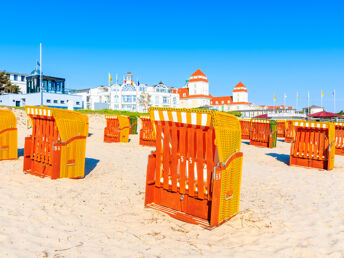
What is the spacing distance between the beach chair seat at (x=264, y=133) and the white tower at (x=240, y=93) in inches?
3254

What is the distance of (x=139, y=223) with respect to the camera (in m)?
4.31

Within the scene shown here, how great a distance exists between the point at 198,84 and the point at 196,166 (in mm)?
87639

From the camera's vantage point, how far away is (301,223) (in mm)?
4590

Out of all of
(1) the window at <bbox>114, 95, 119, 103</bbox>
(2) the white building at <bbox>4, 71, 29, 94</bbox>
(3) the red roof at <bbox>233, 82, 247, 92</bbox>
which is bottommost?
(1) the window at <bbox>114, 95, 119, 103</bbox>

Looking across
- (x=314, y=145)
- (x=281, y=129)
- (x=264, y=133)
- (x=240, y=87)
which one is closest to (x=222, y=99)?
(x=240, y=87)

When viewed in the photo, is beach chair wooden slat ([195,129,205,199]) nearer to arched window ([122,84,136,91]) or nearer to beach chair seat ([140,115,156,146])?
beach chair seat ([140,115,156,146])

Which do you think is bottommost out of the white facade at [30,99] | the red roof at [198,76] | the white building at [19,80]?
the white facade at [30,99]

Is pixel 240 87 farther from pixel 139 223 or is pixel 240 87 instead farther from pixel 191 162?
pixel 139 223

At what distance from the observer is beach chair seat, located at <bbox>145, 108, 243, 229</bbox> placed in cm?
422

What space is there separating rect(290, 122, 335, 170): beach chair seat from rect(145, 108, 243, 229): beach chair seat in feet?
21.6

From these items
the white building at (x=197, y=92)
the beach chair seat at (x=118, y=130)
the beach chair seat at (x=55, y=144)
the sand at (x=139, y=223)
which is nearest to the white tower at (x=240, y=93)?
the white building at (x=197, y=92)

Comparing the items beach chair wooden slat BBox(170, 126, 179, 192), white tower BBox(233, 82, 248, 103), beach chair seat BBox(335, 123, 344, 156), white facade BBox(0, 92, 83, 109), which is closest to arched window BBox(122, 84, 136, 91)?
white facade BBox(0, 92, 83, 109)

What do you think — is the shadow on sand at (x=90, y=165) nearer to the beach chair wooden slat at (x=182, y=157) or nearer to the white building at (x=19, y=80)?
the beach chair wooden slat at (x=182, y=157)

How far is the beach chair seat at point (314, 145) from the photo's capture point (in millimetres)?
9734
